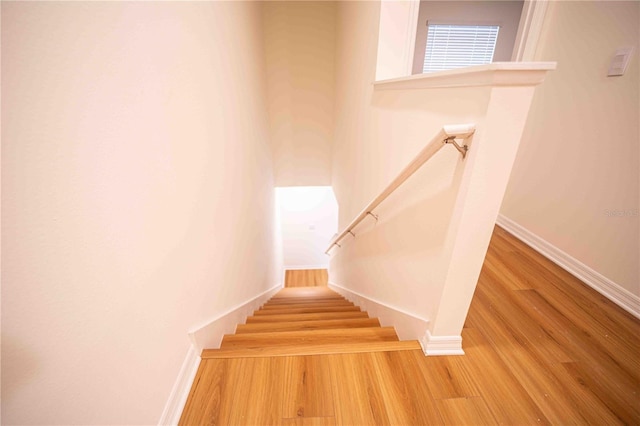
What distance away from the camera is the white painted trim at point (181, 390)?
2.80 feet

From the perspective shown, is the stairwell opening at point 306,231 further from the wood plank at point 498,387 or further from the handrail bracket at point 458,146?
the handrail bracket at point 458,146

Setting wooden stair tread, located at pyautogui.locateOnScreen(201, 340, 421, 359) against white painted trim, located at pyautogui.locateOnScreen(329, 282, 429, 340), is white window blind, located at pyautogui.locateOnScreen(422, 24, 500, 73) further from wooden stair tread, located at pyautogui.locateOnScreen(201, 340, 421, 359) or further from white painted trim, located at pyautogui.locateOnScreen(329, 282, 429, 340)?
wooden stair tread, located at pyautogui.locateOnScreen(201, 340, 421, 359)

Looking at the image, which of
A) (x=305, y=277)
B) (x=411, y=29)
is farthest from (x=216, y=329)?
(x=305, y=277)

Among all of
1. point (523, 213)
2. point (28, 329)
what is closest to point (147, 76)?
point (28, 329)

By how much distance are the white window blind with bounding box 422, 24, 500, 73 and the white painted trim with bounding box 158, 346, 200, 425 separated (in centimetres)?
466

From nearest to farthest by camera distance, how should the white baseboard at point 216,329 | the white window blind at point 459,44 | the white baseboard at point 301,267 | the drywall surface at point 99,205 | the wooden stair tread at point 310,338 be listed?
the drywall surface at point 99,205
the white baseboard at point 216,329
the wooden stair tread at point 310,338
the white window blind at point 459,44
the white baseboard at point 301,267

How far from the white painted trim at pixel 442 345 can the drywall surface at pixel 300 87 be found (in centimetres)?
345

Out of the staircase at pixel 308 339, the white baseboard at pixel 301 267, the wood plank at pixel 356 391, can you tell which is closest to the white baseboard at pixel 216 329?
the staircase at pixel 308 339

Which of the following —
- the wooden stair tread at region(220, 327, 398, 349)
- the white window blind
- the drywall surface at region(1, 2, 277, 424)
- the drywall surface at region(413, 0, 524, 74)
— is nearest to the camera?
the drywall surface at region(1, 2, 277, 424)

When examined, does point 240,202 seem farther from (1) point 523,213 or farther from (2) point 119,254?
(1) point 523,213

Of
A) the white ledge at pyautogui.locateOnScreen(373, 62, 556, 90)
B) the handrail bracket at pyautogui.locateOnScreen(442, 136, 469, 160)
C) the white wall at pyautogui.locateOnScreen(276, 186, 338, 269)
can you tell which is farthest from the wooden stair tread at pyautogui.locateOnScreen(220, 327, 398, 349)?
the white wall at pyautogui.locateOnScreen(276, 186, 338, 269)

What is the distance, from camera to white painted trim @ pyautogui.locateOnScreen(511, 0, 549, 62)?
1851mm

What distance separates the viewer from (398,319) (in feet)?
4.84

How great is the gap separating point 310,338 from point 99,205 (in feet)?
3.92
